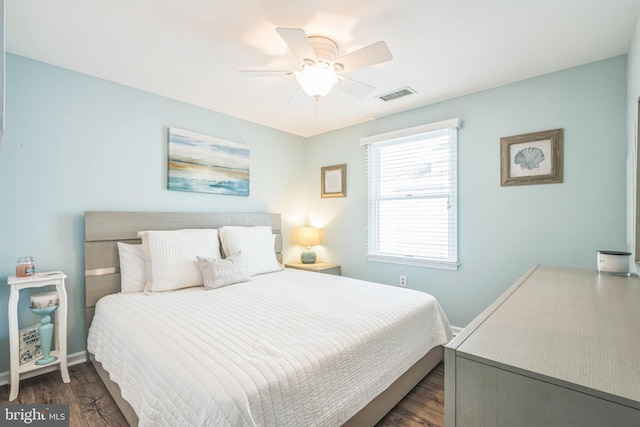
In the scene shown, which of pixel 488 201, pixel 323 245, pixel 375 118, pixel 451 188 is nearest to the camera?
pixel 488 201

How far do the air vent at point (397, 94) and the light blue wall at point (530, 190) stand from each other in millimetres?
422

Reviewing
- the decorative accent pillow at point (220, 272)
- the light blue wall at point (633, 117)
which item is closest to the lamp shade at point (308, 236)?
the decorative accent pillow at point (220, 272)

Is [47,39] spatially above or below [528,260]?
above

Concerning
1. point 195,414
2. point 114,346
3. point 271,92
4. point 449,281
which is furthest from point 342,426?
point 271,92

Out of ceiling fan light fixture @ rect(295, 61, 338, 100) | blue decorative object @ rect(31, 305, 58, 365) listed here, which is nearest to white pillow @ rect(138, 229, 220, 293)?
blue decorative object @ rect(31, 305, 58, 365)

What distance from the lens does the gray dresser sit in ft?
2.05

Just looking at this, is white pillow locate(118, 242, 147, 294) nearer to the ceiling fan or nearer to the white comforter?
the white comforter

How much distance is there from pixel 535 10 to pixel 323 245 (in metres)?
3.12

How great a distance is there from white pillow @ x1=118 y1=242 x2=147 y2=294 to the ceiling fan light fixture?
1.95 m

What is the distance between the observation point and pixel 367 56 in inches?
69.7

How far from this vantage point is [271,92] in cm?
278

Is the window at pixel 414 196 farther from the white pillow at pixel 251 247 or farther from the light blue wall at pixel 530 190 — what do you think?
the white pillow at pixel 251 247

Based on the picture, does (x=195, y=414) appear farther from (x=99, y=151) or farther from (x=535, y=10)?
(x=535, y=10)

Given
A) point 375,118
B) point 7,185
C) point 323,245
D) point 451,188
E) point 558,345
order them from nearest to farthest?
point 558,345, point 7,185, point 451,188, point 375,118, point 323,245
